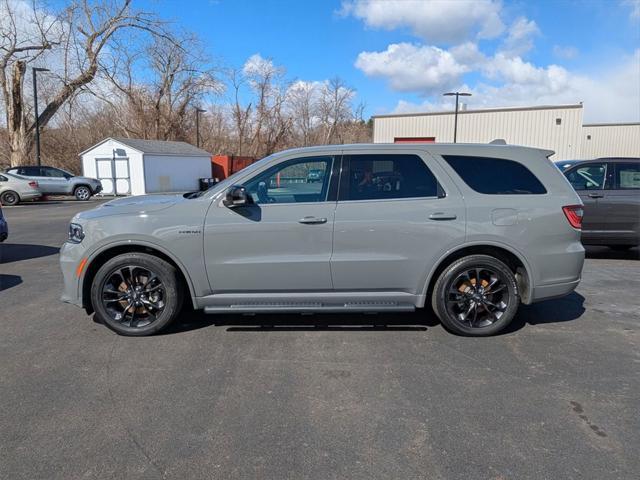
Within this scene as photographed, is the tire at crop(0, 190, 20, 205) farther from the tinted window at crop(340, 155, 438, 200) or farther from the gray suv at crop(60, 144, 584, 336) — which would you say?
the tinted window at crop(340, 155, 438, 200)

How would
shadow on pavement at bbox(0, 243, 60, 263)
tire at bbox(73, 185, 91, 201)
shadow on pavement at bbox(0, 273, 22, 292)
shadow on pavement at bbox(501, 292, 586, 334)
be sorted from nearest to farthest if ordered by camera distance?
1. shadow on pavement at bbox(501, 292, 586, 334)
2. shadow on pavement at bbox(0, 273, 22, 292)
3. shadow on pavement at bbox(0, 243, 60, 263)
4. tire at bbox(73, 185, 91, 201)

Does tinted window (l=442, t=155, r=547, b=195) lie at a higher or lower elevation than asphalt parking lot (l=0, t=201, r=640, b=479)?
higher

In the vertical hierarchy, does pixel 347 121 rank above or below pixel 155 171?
above

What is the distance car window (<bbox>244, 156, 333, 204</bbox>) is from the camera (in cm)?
438

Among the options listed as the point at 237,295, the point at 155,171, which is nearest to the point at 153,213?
the point at 237,295

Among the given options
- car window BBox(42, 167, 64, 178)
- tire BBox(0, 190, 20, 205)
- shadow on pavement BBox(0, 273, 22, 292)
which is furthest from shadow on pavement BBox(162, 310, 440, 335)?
car window BBox(42, 167, 64, 178)

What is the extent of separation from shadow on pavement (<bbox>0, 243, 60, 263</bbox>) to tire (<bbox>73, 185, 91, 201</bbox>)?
581 inches

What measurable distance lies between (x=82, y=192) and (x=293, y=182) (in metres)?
22.7

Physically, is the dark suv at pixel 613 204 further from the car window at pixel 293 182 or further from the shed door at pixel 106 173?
the shed door at pixel 106 173

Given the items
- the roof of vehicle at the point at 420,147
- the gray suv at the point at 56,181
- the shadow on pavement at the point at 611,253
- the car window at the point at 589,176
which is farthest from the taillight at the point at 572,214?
the gray suv at the point at 56,181

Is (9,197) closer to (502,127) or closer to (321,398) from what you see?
(321,398)

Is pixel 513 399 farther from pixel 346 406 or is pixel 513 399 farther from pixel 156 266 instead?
pixel 156 266

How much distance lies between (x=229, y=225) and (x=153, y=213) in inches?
29.1

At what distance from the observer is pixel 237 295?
439cm
